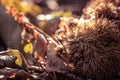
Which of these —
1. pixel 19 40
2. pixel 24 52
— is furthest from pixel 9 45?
pixel 24 52

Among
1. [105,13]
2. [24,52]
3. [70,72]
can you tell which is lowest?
[70,72]

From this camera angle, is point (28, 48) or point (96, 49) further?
point (28, 48)

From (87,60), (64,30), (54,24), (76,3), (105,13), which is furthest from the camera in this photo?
(76,3)

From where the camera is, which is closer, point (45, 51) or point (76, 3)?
point (45, 51)

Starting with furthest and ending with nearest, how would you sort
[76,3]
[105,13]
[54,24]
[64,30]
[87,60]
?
[76,3]
[54,24]
[64,30]
[105,13]
[87,60]

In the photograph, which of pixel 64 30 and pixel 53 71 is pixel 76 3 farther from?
pixel 53 71

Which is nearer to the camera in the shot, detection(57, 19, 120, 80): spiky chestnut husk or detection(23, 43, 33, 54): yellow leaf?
detection(57, 19, 120, 80): spiky chestnut husk

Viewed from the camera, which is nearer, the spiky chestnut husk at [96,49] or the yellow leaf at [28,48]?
the spiky chestnut husk at [96,49]

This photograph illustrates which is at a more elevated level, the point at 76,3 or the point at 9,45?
the point at 76,3
